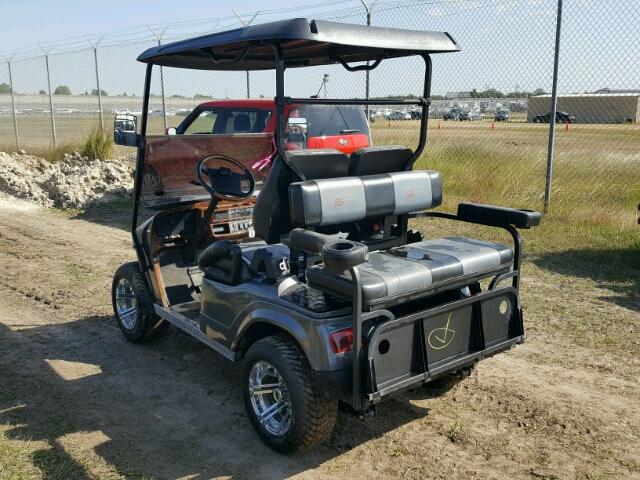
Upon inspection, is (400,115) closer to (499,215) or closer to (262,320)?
(499,215)

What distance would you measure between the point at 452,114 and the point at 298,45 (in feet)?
23.1

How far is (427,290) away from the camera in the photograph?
3033 mm

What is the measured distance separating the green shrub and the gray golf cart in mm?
9564

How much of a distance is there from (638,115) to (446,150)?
3036 mm

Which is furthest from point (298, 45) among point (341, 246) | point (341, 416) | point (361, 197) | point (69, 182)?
point (69, 182)

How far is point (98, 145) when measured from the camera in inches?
530

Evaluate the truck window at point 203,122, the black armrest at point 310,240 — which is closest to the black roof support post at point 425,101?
the black armrest at point 310,240

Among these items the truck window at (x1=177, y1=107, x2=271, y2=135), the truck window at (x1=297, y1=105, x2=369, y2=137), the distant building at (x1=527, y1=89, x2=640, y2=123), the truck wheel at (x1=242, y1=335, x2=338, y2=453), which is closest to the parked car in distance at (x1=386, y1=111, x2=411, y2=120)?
the truck window at (x1=297, y1=105, x2=369, y2=137)

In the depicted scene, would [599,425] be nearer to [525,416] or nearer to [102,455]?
[525,416]

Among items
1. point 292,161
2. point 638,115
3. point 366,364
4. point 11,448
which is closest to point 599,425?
point 366,364

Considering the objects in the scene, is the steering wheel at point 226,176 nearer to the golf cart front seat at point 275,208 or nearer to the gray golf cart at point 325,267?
the gray golf cart at point 325,267

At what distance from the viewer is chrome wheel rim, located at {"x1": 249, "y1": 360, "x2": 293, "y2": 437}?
3.19 m

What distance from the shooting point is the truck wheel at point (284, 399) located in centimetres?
300

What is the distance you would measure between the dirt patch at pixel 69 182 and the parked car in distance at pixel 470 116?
600cm
